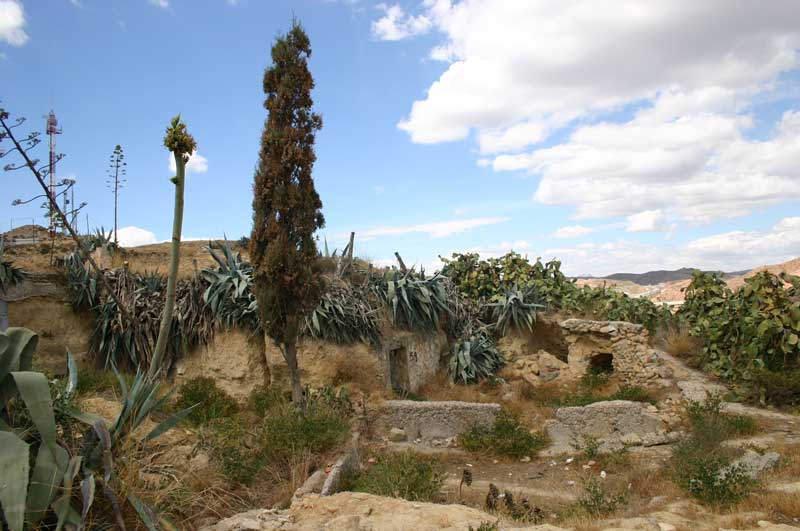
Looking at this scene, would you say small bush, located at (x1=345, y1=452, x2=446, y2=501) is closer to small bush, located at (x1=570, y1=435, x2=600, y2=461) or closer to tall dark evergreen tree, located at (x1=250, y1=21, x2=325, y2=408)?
tall dark evergreen tree, located at (x1=250, y1=21, x2=325, y2=408)

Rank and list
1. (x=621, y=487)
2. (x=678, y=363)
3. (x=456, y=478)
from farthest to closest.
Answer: (x=678, y=363) → (x=456, y=478) → (x=621, y=487)

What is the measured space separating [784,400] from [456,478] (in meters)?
6.51

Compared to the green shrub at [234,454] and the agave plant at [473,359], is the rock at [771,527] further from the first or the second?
the agave plant at [473,359]

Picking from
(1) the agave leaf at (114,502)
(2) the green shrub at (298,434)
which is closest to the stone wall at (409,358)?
(2) the green shrub at (298,434)

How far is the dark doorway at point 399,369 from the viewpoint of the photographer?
37.7 ft

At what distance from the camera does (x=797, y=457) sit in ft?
23.3

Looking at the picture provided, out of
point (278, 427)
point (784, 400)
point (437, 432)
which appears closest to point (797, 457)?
point (784, 400)

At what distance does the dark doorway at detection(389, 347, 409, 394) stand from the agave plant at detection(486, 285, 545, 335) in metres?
3.05

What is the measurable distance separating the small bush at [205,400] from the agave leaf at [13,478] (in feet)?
19.9

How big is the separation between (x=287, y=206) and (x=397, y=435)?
4.21 meters

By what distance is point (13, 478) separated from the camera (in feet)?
10.5

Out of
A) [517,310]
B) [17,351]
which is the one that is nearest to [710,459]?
[17,351]

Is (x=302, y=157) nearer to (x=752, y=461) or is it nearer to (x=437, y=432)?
(x=437, y=432)

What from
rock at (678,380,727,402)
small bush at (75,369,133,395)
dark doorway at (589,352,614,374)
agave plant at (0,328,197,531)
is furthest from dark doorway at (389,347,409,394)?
agave plant at (0,328,197,531)
